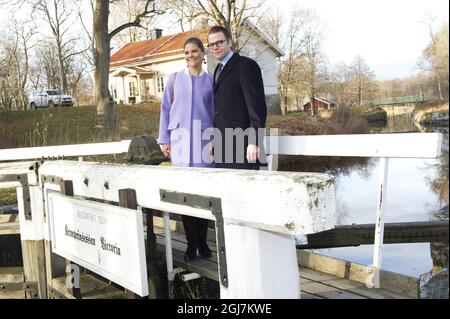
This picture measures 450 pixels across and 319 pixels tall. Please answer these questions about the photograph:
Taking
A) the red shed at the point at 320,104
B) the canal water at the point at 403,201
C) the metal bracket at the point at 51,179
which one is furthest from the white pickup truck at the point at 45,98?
the metal bracket at the point at 51,179

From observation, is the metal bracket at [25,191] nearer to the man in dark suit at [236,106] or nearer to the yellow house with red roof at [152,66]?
the man in dark suit at [236,106]

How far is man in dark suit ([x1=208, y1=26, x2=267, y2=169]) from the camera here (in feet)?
9.14

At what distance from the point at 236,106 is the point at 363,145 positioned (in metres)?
0.77

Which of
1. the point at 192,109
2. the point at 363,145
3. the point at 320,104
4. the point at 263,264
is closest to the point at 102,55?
the point at 192,109

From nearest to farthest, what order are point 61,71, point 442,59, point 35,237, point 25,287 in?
point 442,59 → point 35,237 → point 25,287 → point 61,71

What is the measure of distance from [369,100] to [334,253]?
58.2 ft

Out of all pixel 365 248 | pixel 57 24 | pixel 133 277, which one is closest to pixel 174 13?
pixel 57 24

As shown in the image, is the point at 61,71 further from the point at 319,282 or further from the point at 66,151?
the point at 319,282

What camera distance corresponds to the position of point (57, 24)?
14219 mm

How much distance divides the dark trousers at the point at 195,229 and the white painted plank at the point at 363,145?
67 cm

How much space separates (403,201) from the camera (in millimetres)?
11703
